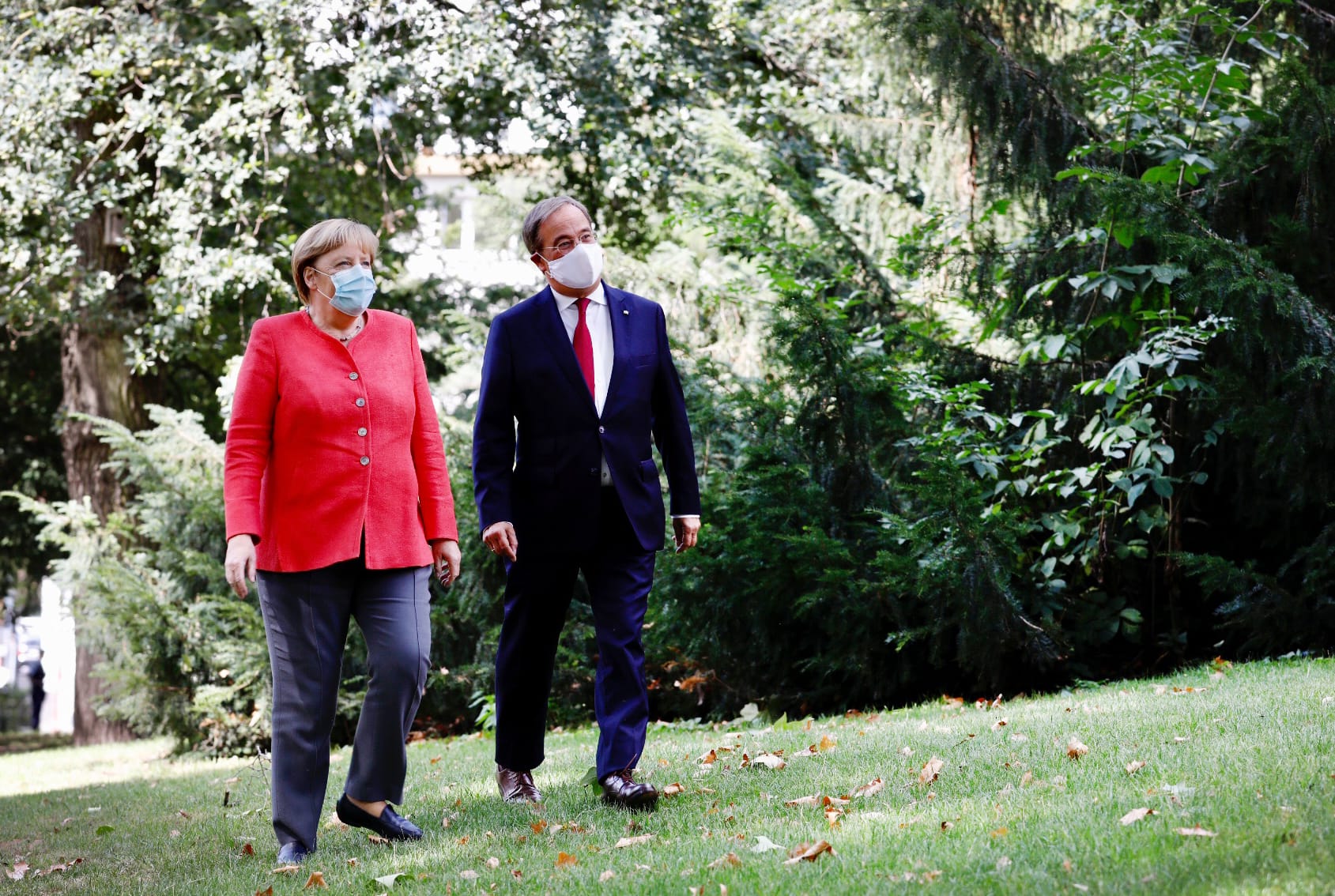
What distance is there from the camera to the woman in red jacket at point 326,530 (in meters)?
4.23

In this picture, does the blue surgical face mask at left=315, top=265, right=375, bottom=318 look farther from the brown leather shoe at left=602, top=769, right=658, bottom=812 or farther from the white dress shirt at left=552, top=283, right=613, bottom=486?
the brown leather shoe at left=602, top=769, right=658, bottom=812

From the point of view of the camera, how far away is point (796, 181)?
32.2 feet

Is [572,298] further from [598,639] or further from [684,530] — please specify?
[598,639]

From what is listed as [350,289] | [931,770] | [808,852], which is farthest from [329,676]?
[931,770]

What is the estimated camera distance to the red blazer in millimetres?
4215

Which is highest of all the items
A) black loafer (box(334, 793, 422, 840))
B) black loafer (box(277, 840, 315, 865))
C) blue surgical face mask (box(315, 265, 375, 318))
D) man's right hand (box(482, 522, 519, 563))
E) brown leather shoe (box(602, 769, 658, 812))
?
blue surgical face mask (box(315, 265, 375, 318))

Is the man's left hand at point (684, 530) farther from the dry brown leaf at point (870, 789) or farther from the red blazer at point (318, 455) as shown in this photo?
the dry brown leaf at point (870, 789)

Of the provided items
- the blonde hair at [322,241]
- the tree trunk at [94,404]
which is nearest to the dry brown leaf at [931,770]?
the blonde hair at [322,241]

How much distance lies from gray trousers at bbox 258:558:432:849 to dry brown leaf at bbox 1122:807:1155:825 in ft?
7.51

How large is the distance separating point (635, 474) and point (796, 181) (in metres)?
5.75

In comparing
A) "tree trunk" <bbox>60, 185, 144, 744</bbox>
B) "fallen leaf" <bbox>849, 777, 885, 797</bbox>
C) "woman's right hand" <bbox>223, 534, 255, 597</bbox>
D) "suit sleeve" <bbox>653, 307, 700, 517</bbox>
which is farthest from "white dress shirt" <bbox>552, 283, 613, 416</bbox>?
"tree trunk" <bbox>60, 185, 144, 744</bbox>

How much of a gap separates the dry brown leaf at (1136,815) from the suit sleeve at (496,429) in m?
2.30

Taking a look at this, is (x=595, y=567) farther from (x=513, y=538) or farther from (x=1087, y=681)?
(x=1087, y=681)

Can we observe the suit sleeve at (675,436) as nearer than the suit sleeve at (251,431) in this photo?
No
